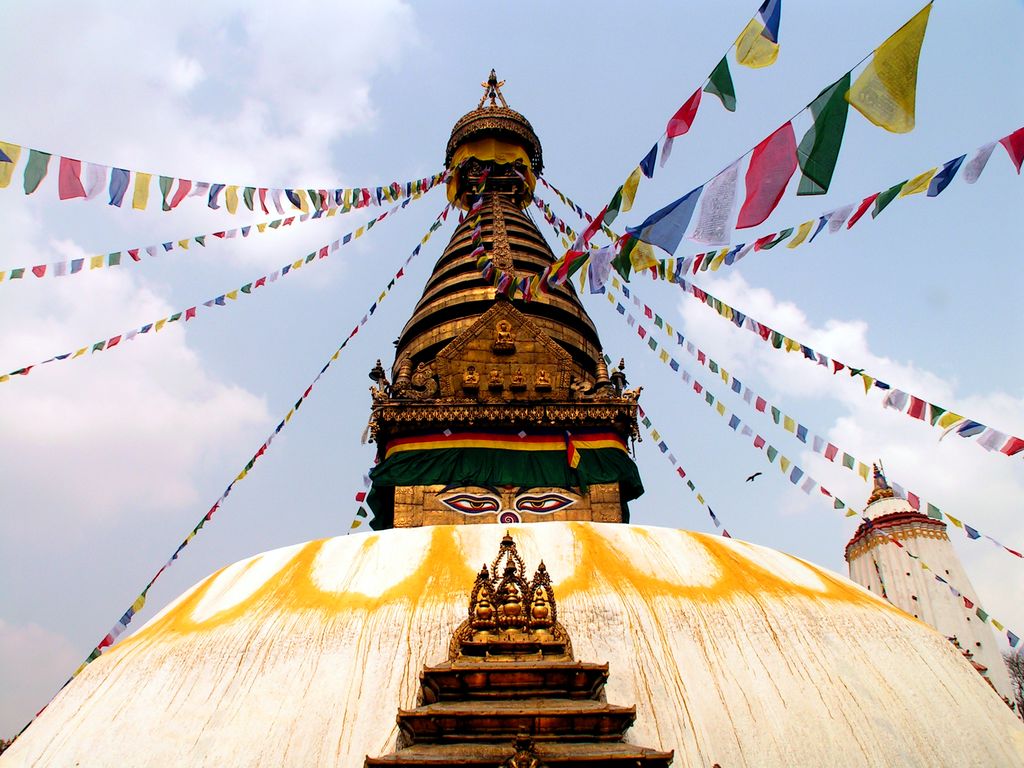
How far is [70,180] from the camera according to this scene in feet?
20.6

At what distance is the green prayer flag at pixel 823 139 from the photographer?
386cm

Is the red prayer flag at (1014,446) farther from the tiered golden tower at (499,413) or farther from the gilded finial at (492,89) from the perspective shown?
the gilded finial at (492,89)

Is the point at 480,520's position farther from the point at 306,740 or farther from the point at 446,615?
the point at 306,740

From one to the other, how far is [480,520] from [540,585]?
535 centimetres

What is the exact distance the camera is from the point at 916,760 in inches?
183

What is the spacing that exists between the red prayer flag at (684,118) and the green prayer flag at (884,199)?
61.6 inches

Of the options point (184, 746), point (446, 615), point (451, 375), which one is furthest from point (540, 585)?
point (451, 375)

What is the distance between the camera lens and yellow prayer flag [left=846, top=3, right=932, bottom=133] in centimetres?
355

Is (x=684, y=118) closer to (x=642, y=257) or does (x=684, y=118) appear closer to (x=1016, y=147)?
(x=642, y=257)

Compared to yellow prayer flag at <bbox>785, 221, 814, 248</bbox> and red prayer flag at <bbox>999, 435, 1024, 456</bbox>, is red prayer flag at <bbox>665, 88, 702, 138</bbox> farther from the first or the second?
red prayer flag at <bbox>999, 435, 1024, 456</bbox>

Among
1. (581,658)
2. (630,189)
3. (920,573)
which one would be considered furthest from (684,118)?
(920,573)

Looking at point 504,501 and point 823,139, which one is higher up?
point 504,501

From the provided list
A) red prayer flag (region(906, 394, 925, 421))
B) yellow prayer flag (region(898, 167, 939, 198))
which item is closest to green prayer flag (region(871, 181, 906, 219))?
yellow prayer flag (region(898, 167, 939, 198))

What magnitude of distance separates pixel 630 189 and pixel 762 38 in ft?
4.88
